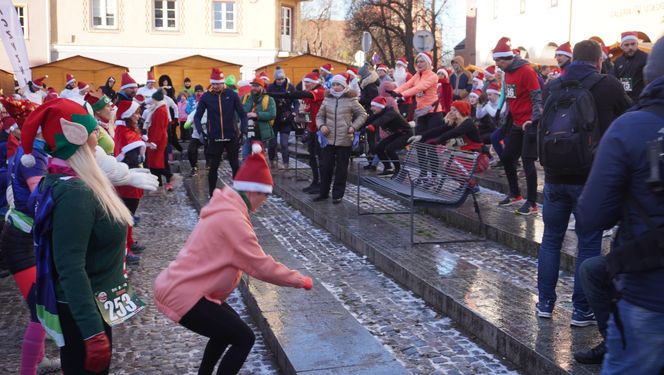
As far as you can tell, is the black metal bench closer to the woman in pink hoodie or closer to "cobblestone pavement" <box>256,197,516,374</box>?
"cobblestone pavement" <box>256,197,516,374</box>

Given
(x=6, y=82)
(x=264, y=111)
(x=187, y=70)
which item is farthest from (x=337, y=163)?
(x=6, y=82)

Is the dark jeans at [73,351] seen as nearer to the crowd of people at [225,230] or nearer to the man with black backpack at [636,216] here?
the crowd of people at [225,230]

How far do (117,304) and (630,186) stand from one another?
2246 millimetres

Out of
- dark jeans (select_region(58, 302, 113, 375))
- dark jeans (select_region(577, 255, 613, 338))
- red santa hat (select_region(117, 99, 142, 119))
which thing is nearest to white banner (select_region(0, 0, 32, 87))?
red santa hat (select_region(117, 99, 142, 119))

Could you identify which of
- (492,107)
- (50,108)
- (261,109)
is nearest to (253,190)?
(50,108)

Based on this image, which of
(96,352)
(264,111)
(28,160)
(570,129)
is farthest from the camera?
(264,111)

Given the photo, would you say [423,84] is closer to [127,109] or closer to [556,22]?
[127,109]

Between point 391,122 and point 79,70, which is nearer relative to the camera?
point 391,122

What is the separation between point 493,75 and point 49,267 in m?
12.9

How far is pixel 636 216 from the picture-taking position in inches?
115

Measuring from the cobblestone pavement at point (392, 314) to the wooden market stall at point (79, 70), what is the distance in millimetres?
21443

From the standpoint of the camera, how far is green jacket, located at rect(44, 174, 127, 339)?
3283 millimetres

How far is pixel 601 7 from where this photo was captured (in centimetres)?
2675

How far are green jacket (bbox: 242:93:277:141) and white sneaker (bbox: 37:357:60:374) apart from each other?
31.3 feet
